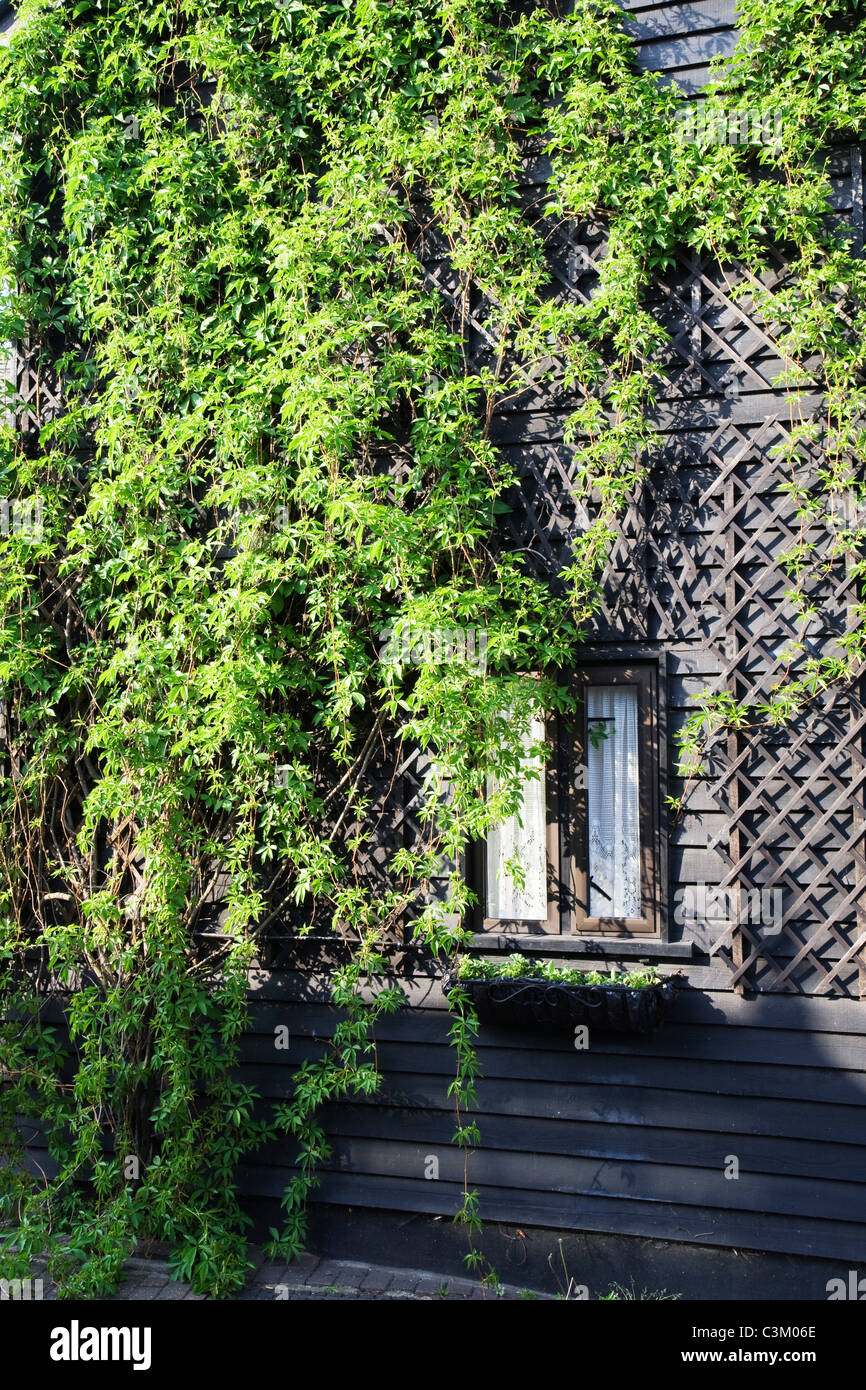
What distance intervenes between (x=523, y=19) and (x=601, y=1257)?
5529mm

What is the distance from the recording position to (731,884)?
4.68m

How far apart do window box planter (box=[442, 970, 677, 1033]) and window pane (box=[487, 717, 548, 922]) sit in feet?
1.41

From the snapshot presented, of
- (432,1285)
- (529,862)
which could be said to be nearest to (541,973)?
(529,862)

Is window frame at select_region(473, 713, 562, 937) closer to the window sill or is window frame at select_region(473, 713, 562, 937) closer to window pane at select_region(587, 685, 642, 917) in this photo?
A: the window sill

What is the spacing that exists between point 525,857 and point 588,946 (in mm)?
529

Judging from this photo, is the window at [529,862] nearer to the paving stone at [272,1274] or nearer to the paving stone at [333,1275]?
the paving stone at [333,1275]

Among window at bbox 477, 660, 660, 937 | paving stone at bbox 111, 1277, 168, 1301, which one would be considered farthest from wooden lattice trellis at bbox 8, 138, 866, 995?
paving stone at bbox 111, 1277, 168, 1301

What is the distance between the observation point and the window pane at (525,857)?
5090 millimetres

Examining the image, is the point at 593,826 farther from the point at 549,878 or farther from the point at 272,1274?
the point at 272,1274

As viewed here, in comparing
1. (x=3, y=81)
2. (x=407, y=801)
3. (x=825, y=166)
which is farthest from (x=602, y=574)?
(x=3, y=81)

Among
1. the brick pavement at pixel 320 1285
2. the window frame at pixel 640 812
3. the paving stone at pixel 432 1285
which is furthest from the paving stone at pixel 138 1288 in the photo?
the window frame at pixel 640 812

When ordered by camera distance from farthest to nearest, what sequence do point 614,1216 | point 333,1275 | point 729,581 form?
point 333,1275, point 729,581, point 614,1216

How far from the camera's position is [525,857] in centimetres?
514
